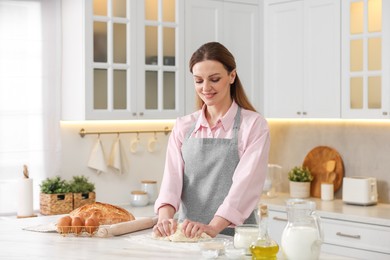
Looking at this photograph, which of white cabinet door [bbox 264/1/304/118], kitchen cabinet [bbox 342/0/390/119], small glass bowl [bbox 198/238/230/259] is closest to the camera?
small glass bowl [bbox 198/238/230/259]

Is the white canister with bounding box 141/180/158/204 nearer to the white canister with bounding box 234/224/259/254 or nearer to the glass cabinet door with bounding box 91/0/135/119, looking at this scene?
the glass cabinet door with bounding box 91/0/135/119

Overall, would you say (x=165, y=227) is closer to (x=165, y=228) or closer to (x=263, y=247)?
(x=165, y=228)

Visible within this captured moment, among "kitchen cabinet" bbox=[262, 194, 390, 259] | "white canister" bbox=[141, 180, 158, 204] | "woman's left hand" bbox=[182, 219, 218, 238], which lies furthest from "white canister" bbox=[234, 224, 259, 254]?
"white canister" bbox=[141, 180, 158, 204]

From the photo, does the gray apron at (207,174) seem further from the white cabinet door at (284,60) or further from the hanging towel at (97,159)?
the white cabinet door at (284,60)

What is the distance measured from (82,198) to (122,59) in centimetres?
101

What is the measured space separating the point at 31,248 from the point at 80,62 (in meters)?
2.36

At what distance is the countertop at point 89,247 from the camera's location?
2.61m

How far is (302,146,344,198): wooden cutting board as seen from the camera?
5.46 m

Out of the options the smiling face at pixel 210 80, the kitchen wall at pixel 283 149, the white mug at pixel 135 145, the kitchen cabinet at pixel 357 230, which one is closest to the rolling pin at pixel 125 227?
the smiling face at pixel 210 80

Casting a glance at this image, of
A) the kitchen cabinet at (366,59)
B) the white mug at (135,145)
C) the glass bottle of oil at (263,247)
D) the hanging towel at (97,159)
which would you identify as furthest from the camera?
the white mug at (135,145)

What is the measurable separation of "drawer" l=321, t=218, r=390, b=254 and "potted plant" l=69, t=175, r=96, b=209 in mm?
1618

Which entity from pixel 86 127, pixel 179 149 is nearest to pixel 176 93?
pixel 86 127

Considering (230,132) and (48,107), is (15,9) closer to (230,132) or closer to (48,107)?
(48,107)

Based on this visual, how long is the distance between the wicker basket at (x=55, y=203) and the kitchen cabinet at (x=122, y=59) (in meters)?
0.55
